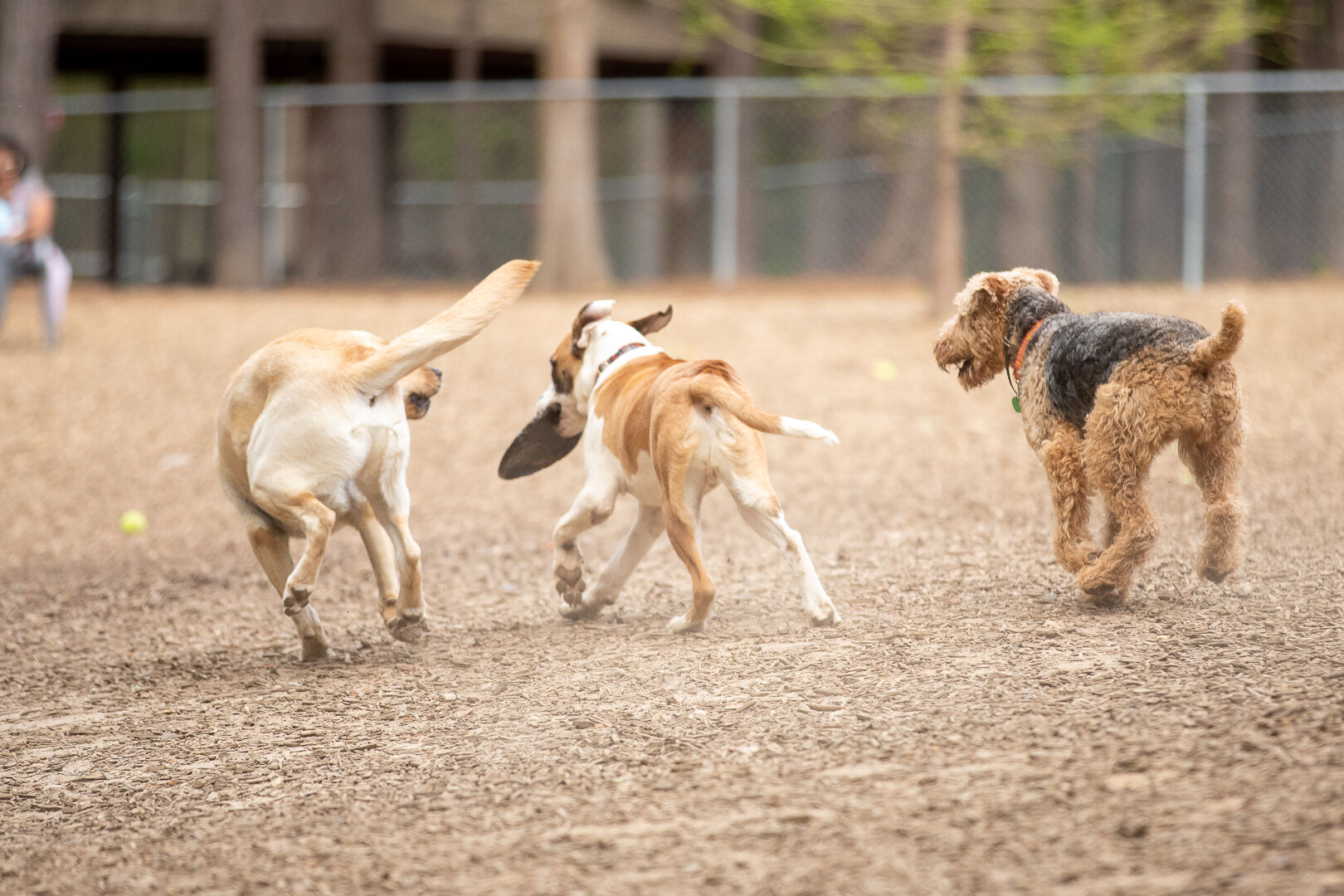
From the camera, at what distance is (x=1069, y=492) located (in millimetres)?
4555

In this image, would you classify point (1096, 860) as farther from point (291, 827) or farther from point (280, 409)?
point (280, 409)

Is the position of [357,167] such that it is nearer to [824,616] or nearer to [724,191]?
[724,191]

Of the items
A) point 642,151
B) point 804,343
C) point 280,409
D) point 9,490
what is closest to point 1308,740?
point 280,409

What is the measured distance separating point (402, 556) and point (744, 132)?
1563cm

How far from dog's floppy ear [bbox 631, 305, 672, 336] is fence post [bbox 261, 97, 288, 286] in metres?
12.5

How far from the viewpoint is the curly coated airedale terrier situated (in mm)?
4250

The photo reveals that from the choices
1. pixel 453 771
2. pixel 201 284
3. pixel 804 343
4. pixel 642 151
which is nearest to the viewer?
pixel 453 771

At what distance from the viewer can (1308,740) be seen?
3037 mm

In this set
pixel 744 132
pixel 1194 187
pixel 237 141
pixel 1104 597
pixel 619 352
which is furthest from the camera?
pixel 744 132

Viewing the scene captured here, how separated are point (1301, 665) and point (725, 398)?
75.0 inches

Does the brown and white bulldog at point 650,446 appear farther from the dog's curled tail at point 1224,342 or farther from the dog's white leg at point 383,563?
the dog's curled tail at point 1224,342

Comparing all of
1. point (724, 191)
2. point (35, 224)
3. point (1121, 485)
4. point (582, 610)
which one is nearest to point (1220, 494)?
point (1121, 485)

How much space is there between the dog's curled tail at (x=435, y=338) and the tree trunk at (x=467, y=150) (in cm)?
1341

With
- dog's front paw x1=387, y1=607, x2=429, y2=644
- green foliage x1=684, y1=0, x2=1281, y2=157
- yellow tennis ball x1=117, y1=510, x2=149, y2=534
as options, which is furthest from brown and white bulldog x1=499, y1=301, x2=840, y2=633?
green foliage x1=684, y1=0, x2=1281, y2=157
